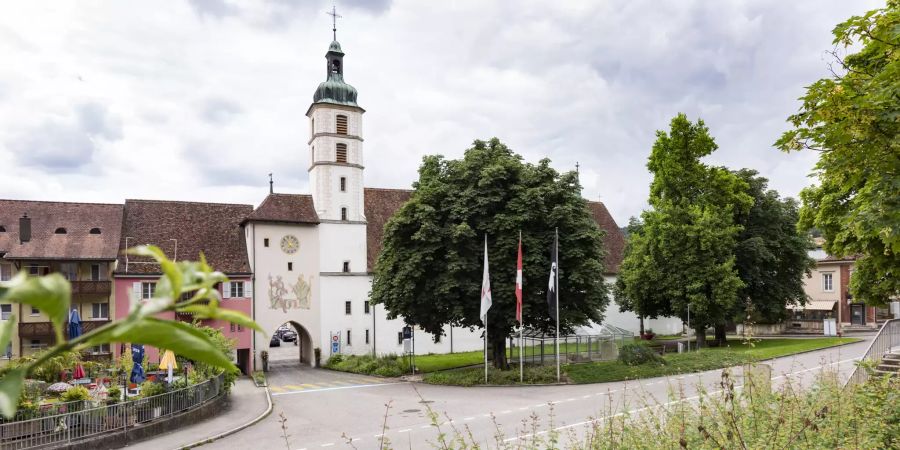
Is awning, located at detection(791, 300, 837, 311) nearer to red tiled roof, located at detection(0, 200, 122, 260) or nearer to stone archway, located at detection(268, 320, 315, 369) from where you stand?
stone archway, located at detection(268, 320, 315, 369)

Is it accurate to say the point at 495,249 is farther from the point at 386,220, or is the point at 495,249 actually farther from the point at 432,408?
the point at 386,220

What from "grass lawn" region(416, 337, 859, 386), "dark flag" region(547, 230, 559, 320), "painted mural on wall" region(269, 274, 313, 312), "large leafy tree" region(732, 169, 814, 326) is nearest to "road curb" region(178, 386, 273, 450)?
"grass lawn" region(416, 337, 859, 386)

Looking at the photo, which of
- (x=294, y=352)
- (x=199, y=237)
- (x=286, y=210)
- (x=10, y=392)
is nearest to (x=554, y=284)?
(x=286, y=210)

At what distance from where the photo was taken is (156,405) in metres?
19.8

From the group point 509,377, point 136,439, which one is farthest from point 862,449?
point 509,377

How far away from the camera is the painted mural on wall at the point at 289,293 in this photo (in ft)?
137

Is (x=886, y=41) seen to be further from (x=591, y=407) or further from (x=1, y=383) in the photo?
(x=591, y=407)

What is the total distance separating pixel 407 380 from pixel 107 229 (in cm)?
2020

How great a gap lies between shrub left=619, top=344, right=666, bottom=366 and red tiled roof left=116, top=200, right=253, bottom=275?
23083 mm

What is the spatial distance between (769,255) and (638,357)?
14.1 metres

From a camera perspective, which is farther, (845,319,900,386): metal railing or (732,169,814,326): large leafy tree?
(732,169,814,326): large leafy tree

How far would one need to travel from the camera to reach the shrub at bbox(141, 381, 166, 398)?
20.6m

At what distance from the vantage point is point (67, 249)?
36094 millimetres

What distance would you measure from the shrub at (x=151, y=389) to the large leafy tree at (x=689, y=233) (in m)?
27.1
